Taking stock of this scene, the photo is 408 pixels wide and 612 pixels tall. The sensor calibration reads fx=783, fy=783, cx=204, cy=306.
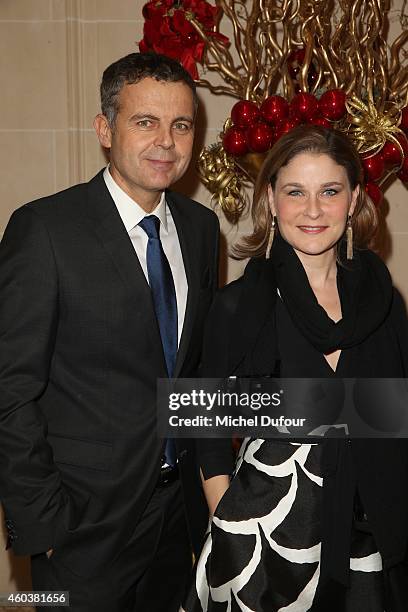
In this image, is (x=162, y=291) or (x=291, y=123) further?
(x=291, y=123)

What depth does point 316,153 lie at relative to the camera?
5.80 feet

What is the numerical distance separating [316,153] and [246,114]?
1.87 feet

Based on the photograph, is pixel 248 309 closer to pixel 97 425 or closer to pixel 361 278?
pixel 361 278

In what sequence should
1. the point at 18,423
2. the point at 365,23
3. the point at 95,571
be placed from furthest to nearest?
the point at 365,23 → the point at 95,571 → the point at 18,423

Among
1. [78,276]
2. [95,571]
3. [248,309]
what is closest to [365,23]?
[248,309]

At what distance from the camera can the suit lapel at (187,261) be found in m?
1.78

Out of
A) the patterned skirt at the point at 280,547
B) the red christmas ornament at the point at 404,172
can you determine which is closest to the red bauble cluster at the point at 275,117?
the red christmas ornament at the point at 404,172

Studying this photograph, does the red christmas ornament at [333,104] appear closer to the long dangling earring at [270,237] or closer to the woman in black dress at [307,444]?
the woman in black dress at [307,444]

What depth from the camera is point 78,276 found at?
1.67m

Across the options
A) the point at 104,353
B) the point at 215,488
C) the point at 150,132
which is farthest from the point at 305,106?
the point at 215,488

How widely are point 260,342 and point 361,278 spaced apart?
0.94 feet

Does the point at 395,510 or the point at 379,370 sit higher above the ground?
the point at 379,370

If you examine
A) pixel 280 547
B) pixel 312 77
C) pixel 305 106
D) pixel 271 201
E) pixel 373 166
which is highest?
pixel 312 77

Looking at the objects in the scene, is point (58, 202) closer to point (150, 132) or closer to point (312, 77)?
point (150, 132)
